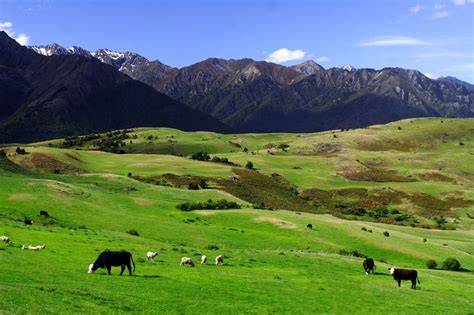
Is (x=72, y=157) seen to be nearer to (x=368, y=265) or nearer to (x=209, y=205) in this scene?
(x=209, y=205)

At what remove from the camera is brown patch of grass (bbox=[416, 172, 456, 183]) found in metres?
175

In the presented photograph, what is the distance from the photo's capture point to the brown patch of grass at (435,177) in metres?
175

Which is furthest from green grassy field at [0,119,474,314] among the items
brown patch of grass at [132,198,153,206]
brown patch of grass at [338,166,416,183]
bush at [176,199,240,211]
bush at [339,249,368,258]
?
brown patch of grass at [338,166,416,183]

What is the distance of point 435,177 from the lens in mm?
177375

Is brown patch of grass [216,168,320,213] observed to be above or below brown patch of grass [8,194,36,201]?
below

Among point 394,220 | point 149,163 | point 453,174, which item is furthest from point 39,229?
point 453,174

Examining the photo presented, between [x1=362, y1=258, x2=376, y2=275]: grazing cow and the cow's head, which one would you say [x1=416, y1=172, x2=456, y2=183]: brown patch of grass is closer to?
[x1=362, y1=258, x2=376, y2=275]: grazing cow

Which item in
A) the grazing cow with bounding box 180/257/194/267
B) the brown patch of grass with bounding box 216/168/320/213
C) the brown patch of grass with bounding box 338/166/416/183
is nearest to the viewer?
the grazing cow with bounding box 180/257/194/267

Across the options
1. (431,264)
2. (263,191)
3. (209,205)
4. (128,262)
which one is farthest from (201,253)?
(263,191)

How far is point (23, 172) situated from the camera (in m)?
102

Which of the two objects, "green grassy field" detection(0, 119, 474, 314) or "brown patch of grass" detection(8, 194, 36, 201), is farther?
"brown patch of grass" detection(8, 194, 36, 201)

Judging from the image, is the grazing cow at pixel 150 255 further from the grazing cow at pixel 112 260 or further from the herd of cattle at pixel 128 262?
the grazing cow at pixel 112 260

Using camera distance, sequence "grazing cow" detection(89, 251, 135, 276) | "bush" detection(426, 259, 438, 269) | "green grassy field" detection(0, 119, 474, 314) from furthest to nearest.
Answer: "bush" detection(426, 259, 438, 269), "grazing cow" detection(89, 251, 135, 276), "green grassy field" detection(0, 119, 474, 314)

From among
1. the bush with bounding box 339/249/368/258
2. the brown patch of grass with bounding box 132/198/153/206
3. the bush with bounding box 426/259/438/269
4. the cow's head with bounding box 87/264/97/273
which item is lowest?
the bush with bounding box 426/259/438/269
